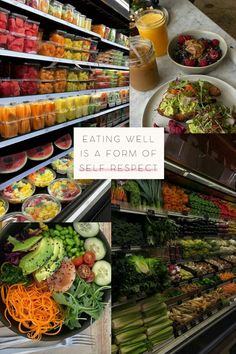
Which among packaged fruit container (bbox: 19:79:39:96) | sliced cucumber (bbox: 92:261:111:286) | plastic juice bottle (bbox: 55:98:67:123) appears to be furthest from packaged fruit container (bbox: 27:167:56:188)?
sliced cucumber (bbox: 92:261:111:286)

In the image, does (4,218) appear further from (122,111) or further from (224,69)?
(224,69)

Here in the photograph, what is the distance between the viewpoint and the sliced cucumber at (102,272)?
2.15 meters

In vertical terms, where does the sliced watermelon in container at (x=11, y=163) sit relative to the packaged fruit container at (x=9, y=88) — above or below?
below

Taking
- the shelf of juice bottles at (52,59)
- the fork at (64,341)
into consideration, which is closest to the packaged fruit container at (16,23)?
the shelf of juice bottles at (52,59)

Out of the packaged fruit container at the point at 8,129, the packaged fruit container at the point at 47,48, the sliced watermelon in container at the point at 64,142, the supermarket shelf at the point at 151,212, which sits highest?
the packaged fruit container at the point at 47,48

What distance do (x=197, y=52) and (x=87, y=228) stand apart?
0.99 m

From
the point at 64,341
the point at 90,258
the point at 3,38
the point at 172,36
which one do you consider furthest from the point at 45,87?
the point at 64,341

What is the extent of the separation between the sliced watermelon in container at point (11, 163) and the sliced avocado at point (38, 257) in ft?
1.24

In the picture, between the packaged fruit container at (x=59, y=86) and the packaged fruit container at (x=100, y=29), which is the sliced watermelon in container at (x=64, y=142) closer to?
the packaged fruit container at (x=59, y=86)

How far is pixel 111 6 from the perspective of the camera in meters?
2.05

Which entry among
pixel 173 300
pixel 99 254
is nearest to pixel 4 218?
pixel 99 254

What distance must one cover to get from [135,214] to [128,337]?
2.03 ft

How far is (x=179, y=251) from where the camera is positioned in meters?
2.36

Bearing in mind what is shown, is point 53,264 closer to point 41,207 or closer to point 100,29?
point 41,207
